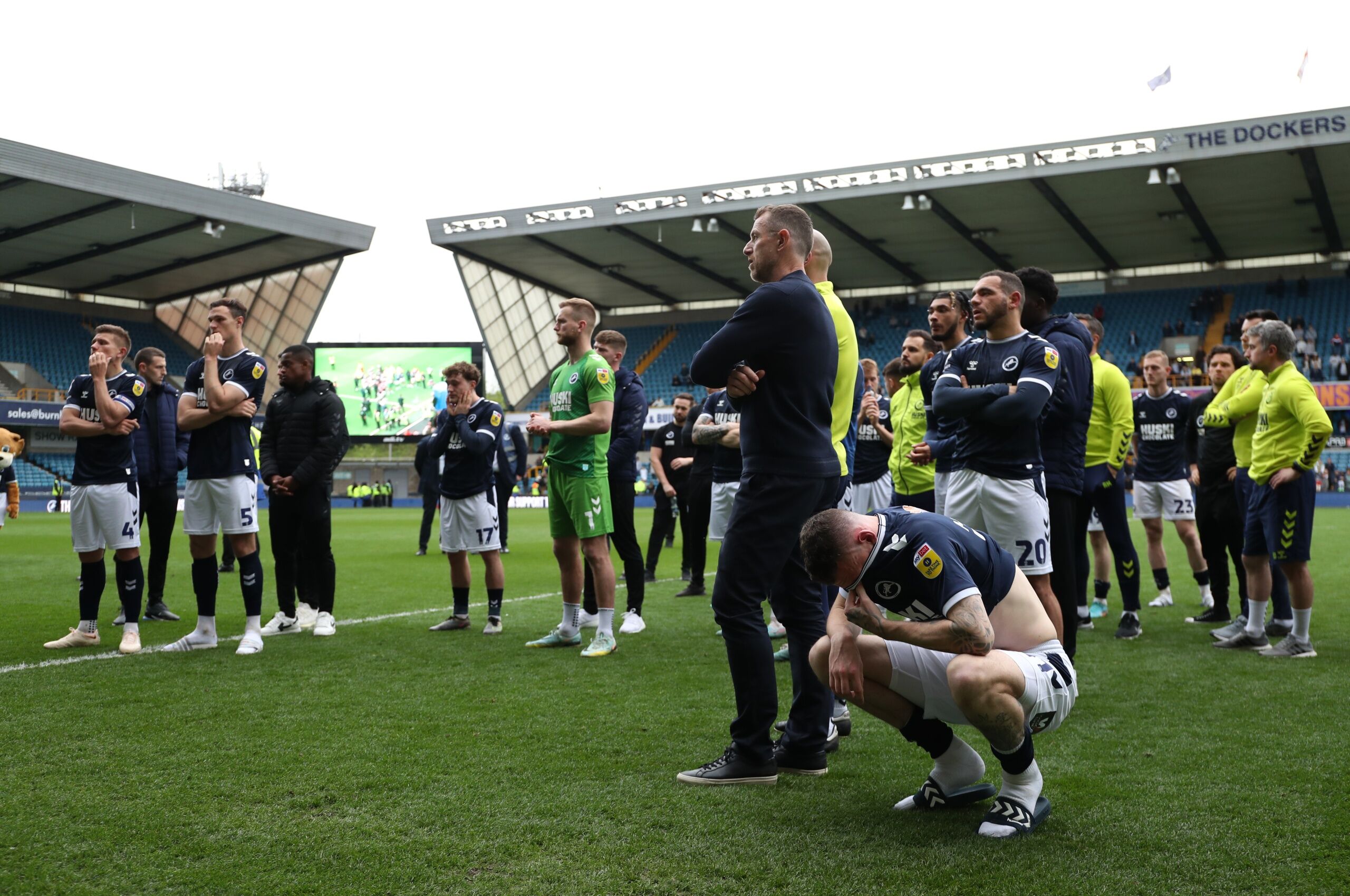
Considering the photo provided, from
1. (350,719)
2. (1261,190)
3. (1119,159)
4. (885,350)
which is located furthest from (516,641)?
(885,350)

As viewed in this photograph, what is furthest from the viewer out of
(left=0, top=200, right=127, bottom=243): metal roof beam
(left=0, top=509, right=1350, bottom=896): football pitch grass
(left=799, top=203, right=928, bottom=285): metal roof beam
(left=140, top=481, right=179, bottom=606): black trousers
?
(left=799, top=203, right=928, bottom=285): metal roof beam

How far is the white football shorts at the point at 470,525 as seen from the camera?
22.9ft

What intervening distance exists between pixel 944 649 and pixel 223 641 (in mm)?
5172

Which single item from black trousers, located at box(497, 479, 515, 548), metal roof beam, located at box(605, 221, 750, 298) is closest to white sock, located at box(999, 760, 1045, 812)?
black trousers, located at box(497, 479, 515, 548)

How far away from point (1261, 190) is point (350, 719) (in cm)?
3295

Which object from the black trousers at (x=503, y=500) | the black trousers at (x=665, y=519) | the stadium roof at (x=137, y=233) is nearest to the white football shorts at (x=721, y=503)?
the black trousers at (x=665, y=519)

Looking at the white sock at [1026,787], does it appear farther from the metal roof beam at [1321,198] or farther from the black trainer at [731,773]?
the metal roof beam at [1321,198]

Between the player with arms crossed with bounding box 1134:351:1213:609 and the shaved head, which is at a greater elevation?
the shaved head

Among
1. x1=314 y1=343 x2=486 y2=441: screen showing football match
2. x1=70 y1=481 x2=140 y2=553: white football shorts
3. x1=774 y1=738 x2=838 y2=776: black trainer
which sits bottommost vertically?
x1=774 y1=738 x2=838 y2=776: black trainer

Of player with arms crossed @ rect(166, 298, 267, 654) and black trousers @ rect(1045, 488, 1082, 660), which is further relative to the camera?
player with arms crossed @ rect(166, 298, 267, 654)

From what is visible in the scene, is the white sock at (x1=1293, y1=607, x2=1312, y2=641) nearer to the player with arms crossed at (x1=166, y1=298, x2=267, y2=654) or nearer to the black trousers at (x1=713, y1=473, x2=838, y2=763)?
the black trousers at (x1=713, y1=473, x2=838, y2=763)

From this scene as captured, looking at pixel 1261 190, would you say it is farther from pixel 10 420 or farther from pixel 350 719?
pixel 10 420

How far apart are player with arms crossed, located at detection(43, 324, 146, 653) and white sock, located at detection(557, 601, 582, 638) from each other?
2.40 m

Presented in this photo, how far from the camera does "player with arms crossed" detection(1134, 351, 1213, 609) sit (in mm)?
8250
